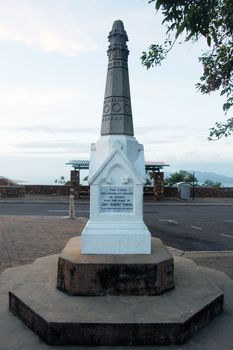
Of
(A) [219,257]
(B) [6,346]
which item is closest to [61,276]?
(B) [6,346]

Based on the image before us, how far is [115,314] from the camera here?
4.75 meters

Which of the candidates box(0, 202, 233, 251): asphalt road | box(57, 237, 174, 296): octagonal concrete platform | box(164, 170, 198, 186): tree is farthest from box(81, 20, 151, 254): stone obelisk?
box(164, 170, 198, 186): tree

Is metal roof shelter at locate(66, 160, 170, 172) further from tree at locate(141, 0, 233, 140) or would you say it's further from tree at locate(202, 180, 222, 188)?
tree at locate(141, 0, 233, 140)

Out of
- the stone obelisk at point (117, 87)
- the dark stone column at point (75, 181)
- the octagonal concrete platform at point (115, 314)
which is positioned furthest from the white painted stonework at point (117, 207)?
the dark stone column at point (75, 181)

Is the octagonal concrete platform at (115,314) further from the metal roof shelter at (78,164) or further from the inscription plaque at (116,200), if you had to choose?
the metal roof shelter at (78,164)

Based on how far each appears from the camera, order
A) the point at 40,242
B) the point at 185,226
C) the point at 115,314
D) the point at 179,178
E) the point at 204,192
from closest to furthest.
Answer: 1. the point at 115,314
2. the point at 40,242
3. the point at 185,226
4. the point at 204,192
5. the point at 179,178

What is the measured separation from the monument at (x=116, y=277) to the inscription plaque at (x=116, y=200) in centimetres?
1

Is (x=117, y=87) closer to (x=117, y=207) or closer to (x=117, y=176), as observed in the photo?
(x=117, y=176)

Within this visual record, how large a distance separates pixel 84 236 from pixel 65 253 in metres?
0.35

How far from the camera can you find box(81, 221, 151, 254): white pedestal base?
601 centimetres

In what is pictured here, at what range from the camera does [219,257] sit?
943cm

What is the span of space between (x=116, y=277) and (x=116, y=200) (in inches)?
48.1

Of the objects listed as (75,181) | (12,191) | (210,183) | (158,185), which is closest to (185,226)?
(158,185)

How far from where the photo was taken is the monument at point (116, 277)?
4.55 meters
